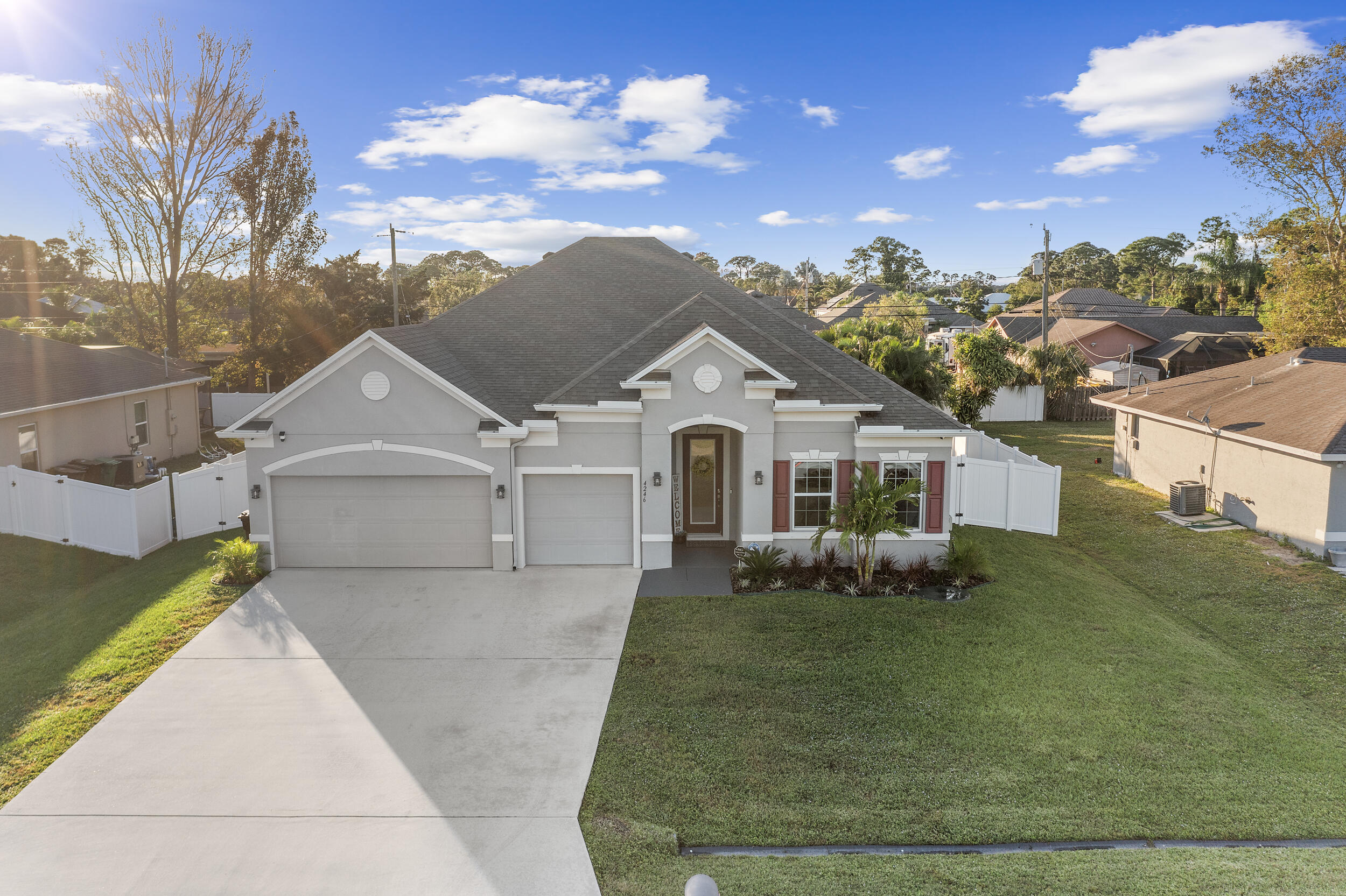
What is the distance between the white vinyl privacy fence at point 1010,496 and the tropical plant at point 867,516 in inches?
120

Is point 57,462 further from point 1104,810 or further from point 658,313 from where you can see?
point 1104,810

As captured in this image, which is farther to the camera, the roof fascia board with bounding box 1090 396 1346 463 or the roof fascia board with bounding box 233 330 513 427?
the roof fascia board with bounding box 1090 396 1346 463

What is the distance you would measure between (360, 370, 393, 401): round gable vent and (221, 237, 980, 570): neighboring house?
0.03 m

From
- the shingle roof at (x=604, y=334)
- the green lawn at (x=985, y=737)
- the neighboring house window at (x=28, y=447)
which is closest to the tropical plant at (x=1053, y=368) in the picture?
the shingle roof at (x=604, y=334)

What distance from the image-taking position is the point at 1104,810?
26.0 feet

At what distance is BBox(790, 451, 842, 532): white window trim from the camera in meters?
15.3

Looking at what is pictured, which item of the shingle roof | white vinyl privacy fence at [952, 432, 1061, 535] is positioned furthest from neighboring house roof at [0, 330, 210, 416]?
white vinyl privacy fence at [952, 432, 1061, 535]

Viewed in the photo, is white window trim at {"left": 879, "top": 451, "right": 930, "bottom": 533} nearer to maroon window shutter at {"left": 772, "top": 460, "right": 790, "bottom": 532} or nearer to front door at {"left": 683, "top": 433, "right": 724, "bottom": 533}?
maroon window shutter at {"left": 772, "top": 460, "right": 790, "bottom": 532}

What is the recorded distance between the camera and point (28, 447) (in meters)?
19.6

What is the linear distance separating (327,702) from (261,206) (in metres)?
32.0

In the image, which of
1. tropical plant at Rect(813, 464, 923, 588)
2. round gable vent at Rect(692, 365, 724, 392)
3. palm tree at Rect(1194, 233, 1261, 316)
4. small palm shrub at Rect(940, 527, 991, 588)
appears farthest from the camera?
palm tree at Rect(1194, 233, 1261, 316)

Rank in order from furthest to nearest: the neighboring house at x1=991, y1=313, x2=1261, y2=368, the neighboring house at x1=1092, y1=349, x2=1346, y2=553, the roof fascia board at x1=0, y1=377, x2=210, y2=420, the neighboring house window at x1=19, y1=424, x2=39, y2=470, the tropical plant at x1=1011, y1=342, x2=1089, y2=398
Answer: the neighboring house at x1=991, y1=313, x2=1261, y2=368 → the tropical plant at x1=1011, y1=342, x2=1089, y2=398 → the neighboring house window at x1=19, y1=424, x2=39, y2=470 → the roof fascia board at x1=0, y1=377, x2=210, y2=420 → the neighboring house at x1=1092, y1=349, x2=1346, y2=553

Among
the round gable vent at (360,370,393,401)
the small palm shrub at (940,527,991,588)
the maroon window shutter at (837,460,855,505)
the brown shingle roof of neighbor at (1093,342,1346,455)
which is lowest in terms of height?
the small palm shrub at (940,527,991,588)

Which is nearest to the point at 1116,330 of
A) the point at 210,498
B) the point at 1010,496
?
the point at 1010,496
